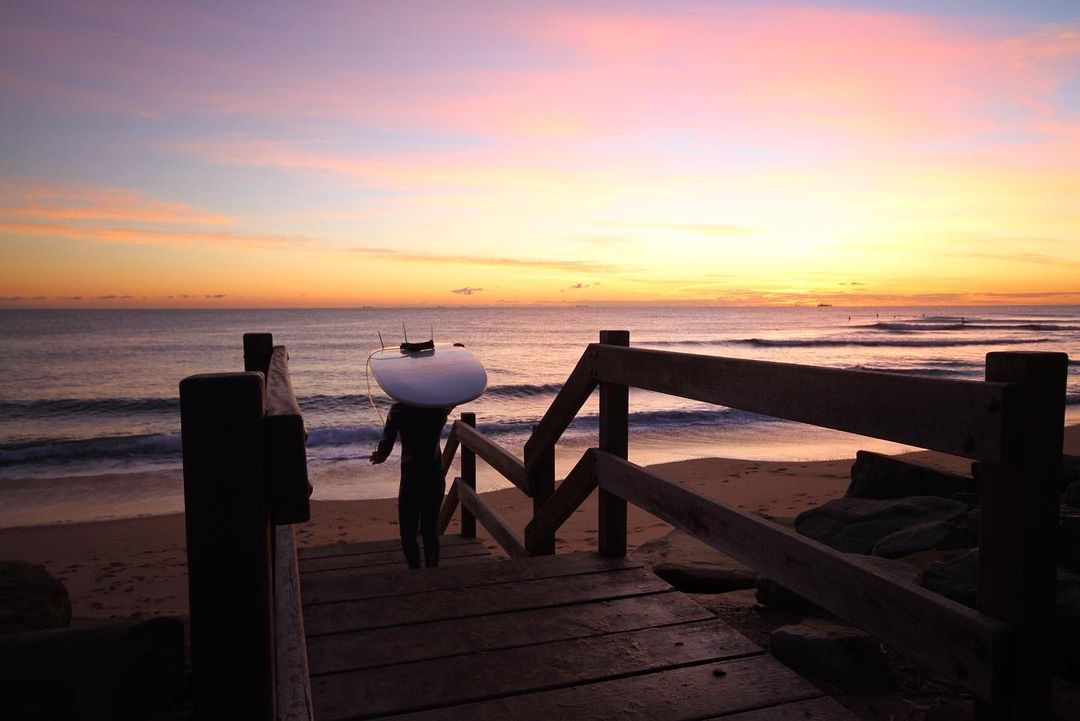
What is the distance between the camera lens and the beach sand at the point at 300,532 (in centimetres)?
800

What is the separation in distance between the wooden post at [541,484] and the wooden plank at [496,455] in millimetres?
74

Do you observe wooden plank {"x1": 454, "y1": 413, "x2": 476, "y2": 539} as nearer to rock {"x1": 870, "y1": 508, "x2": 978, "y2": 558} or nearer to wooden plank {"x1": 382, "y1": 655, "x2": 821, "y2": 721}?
rock {"x1": 870, "y1": 508, "x2": 978, "y2": 558}

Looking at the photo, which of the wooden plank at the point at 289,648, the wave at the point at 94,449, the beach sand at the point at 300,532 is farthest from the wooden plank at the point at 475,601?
the wave at the point at 94,449

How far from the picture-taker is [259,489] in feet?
3.66

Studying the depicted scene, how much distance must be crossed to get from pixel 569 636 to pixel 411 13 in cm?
1156

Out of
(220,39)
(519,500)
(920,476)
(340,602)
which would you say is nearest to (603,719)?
(340,602)

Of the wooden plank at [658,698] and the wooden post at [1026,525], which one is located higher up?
the wooden post at [1026,525]

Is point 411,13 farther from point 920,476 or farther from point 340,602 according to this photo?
point 340,602

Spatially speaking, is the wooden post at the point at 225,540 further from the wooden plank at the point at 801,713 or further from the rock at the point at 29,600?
the rock at the point at 29,600

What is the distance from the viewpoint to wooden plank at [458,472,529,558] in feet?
16.7

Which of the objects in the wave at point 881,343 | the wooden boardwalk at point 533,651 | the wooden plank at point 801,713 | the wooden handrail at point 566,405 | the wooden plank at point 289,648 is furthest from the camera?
the wave at point 881,343

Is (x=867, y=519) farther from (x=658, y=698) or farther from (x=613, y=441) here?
(x=658, y=698)

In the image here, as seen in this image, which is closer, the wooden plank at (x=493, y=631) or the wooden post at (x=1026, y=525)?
the wooden post at (x=1026, y=525)

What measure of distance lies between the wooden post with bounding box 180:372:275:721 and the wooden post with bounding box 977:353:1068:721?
152cm
